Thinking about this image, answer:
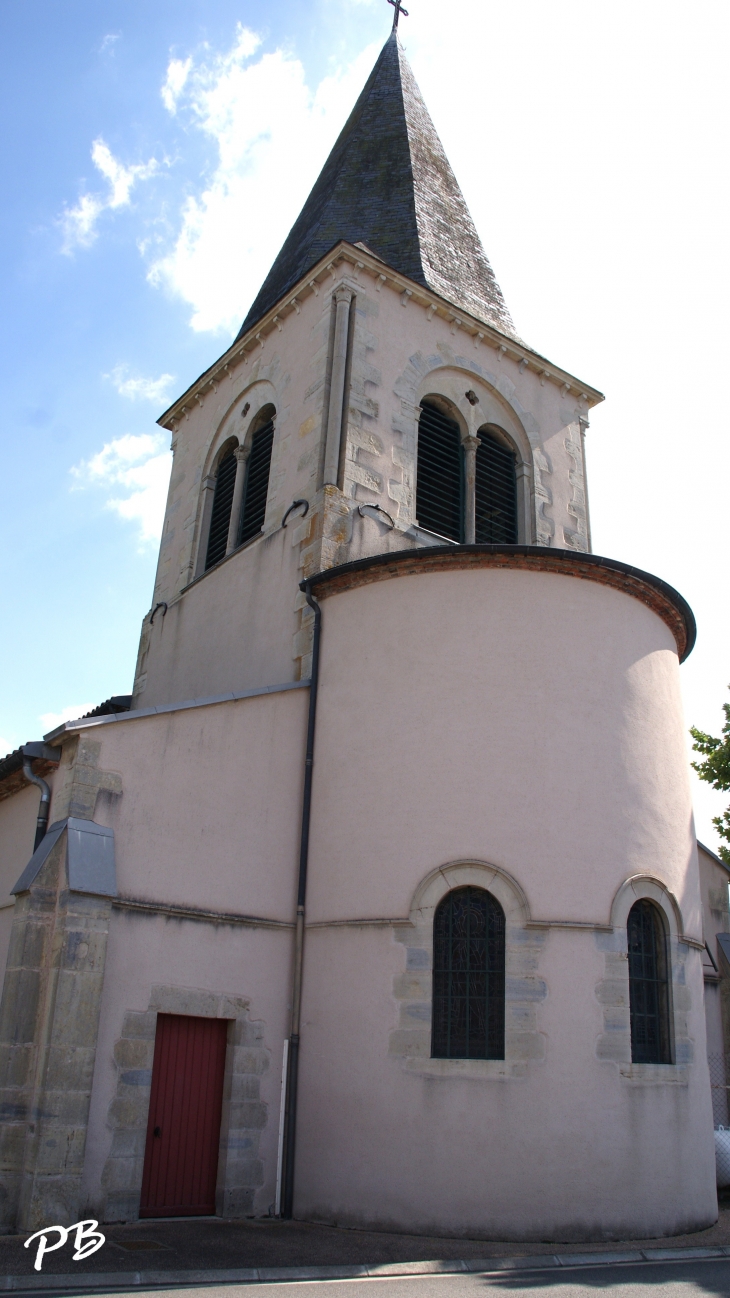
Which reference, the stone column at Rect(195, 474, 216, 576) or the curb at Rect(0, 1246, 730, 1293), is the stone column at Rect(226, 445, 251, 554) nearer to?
the stone column at Rect(195, 474, 216, 576)

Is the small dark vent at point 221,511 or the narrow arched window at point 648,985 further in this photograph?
the small dark vent at point 221,511

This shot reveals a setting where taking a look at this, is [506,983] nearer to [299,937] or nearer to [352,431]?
[299,937]

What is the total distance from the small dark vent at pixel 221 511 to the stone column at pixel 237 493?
0.24 m

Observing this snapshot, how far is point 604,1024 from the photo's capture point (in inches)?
357

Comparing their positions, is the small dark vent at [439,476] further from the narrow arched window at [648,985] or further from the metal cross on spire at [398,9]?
the metal cross on spire at [398,9]

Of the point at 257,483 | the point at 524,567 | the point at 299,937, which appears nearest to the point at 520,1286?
the point at 299,937

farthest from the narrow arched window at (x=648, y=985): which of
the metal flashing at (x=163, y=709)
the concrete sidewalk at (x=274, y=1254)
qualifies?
the metal flashing at (x=163, y=709)

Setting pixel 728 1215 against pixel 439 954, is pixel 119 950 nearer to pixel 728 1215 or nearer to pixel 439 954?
pixel 439 954

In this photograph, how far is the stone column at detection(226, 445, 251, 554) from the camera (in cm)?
1510

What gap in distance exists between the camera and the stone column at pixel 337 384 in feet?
42.8

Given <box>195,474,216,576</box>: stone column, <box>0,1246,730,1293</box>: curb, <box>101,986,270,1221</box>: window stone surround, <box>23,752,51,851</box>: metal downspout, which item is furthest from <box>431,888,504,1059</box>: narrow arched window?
<box>195,474,216,576</box>: stone column

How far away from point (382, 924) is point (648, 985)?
2.67 metres

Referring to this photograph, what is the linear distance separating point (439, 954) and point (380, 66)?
19.1 metres

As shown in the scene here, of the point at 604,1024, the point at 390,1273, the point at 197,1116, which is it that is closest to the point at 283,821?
the point at 197,1116
